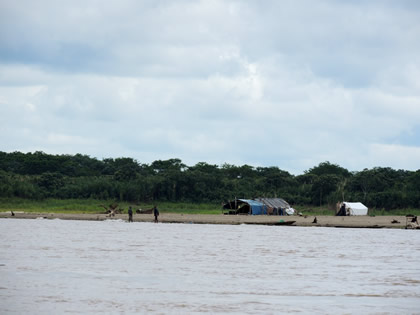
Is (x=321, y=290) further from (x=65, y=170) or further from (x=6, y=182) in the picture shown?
(x=65, y=170)

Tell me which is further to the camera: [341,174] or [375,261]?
[341,174]

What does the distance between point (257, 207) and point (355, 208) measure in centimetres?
1026

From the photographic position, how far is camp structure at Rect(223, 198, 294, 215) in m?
68.2

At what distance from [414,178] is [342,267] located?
5298 cm

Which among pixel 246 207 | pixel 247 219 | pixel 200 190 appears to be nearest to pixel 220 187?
pixel 200 190

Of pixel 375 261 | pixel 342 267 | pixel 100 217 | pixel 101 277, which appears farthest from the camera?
pixel 100 217

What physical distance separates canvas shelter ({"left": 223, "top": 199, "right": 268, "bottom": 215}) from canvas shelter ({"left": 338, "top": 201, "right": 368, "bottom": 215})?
8.50 meters

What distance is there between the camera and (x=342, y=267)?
25766mm

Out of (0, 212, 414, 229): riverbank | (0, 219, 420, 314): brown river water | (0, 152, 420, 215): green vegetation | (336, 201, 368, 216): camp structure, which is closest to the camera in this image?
(0, 219, 420, 314): brown river water

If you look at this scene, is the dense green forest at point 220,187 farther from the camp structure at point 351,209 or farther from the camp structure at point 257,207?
the camp structure at point 257,207

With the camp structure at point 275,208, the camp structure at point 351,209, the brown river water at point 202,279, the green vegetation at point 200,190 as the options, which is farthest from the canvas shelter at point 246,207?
the brown river water at point 202,279

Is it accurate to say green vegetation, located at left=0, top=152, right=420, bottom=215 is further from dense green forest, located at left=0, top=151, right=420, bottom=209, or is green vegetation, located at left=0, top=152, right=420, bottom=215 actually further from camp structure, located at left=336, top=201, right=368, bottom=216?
camp structure, located at left=336, top=201, right=368, bottom=216

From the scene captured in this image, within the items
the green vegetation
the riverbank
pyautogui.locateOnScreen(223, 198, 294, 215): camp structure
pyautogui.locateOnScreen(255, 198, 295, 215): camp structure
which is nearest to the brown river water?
the riverbank

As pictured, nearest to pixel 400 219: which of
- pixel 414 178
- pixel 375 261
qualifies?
pixel 414 178
